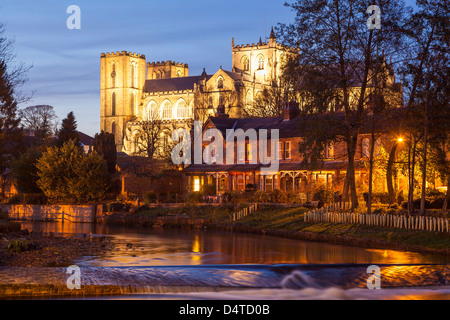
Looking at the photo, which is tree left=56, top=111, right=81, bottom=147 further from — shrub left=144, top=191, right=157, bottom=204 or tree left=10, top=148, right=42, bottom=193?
shrub left=144, top=191, right=157, bottom=204

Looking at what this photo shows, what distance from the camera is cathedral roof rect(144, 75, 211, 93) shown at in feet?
472

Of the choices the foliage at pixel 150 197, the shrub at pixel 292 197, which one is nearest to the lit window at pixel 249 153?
the foliage at pixel 150 197

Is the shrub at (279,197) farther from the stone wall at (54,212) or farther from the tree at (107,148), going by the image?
the tree at (107,148)

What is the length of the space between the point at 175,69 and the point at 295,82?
13812 centimetres

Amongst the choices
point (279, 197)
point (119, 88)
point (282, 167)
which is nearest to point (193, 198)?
point (279, 197)

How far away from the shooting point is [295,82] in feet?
123

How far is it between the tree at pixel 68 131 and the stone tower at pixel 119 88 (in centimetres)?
7835

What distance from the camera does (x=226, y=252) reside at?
98.9 feet

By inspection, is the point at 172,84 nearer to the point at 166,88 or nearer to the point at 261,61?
the point at 166,88

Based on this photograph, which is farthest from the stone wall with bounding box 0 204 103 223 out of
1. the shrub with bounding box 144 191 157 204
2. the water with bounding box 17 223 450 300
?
the water with bounding box 17 223 450 300

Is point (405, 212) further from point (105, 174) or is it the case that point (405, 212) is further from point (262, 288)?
point (105, 174)

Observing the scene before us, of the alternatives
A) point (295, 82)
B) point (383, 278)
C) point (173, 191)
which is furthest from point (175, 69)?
point (383, 278)

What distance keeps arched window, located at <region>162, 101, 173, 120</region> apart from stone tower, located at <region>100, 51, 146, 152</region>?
31.9 feet

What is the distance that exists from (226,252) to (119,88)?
12651 cm
